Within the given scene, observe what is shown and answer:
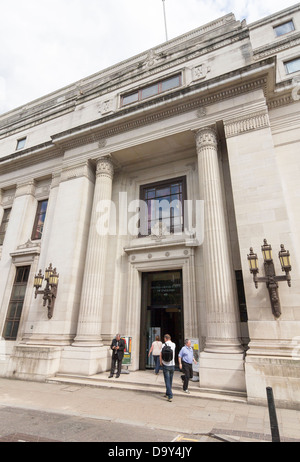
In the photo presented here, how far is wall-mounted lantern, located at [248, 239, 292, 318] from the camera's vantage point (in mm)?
7656

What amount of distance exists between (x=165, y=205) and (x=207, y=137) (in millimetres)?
3918

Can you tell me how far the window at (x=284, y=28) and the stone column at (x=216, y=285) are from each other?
9175 mm

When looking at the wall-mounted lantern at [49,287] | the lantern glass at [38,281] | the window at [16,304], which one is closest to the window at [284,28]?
the wall-mounted lantern at [49,287]

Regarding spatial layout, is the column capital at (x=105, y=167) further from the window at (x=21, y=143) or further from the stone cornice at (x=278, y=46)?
the stone cornice at (x=278, y=46)

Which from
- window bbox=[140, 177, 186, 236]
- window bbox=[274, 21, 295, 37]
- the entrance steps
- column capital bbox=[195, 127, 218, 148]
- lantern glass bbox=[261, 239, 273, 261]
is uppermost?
window bbox=[274, 21, 295, 37]

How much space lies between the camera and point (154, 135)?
41.5ft

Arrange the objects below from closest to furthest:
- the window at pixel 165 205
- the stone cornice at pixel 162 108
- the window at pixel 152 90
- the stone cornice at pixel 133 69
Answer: the stone cornice at pixel 162 108 → the window at pixel 165 205 → the stone cornice at pixel 133 69 → the window at pixel 152 90

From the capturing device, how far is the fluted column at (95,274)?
35.0 feet

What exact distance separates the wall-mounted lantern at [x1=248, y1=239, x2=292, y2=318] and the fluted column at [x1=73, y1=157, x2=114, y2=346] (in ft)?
21.8

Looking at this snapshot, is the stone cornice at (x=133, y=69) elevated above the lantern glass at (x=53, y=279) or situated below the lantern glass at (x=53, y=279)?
above

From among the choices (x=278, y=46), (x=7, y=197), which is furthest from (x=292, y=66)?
(x=7, y=197)

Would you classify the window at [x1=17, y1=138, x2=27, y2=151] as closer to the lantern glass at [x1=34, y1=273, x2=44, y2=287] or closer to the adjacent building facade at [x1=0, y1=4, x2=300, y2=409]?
the adjacent building facade at [x1=0, y1=4, x2=300, y2=409]

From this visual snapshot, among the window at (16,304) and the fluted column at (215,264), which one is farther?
the window at (16,304)

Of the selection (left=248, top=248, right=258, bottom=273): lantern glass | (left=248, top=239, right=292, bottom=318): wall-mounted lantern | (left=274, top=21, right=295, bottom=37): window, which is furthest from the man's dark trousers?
(left=274, top=21, right=295, bottom=37): window
